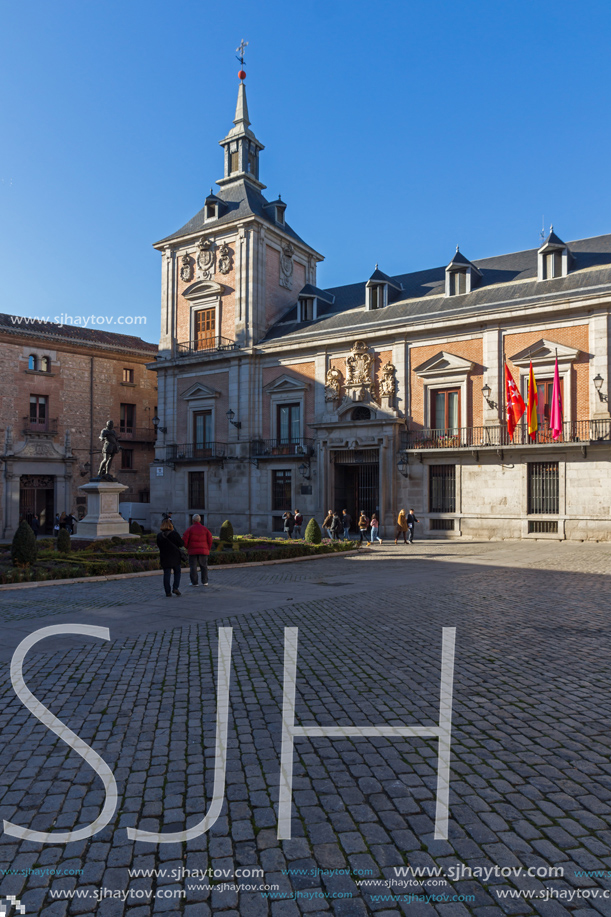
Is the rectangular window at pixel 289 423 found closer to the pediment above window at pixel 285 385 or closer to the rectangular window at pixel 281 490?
the pediment above window at pixel 285 385

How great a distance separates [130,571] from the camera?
51.0 feet

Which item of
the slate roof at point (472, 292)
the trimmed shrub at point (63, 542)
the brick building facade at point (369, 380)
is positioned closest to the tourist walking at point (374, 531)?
the brick building facade at point (369, 380)

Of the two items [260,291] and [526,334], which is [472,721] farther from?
[260,291]

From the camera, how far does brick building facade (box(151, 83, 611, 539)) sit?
25844mm

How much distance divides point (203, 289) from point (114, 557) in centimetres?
2325

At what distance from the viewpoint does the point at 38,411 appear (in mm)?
37750

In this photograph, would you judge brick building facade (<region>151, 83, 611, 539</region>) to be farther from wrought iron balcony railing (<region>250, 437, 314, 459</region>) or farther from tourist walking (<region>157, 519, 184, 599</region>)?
tourist walking (<region>157, 519, 184, 599</region>)

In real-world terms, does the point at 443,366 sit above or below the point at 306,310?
below

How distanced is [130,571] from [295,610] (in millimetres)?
6670

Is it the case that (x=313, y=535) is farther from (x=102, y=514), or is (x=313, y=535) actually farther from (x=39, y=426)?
(x=39, y=426)

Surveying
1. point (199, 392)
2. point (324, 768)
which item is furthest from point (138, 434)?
point (324, 768)

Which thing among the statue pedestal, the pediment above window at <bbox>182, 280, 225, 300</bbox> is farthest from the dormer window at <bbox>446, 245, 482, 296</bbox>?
the statue pedestal

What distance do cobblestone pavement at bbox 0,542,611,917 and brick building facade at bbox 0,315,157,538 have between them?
2993 cm

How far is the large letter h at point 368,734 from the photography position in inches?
149
